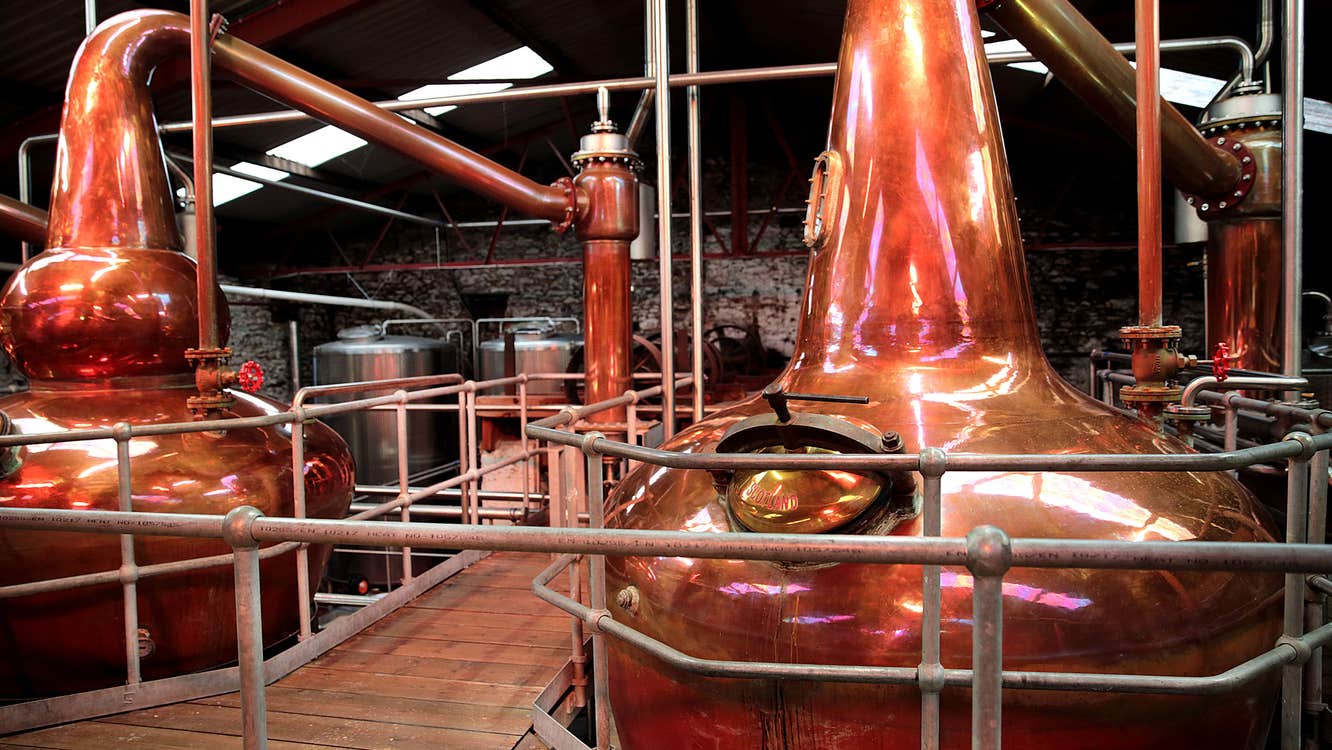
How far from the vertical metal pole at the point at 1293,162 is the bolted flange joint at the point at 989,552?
225 centimetres

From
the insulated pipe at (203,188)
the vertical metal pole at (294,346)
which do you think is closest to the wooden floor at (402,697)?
the insulated pipe at (203,188)

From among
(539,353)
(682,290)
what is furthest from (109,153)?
(682,290)

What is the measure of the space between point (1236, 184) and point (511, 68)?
7693mm

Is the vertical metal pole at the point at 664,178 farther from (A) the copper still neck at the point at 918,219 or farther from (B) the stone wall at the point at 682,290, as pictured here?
(B) the stone wall at the point at 682,290

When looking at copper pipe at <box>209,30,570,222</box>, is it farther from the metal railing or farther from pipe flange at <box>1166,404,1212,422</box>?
pipe flange at <box>1166,404,1212,422</box>

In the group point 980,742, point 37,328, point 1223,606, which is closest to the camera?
point 980,742

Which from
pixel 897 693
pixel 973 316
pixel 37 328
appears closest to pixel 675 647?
pixel 897 693

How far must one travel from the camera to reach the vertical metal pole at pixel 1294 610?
1484 mm

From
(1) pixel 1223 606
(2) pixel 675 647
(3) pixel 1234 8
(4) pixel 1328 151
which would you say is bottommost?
(2) pixel 675 647

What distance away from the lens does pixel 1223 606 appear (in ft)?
5.13

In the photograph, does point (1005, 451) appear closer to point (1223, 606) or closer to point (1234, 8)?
point (1223, 606)

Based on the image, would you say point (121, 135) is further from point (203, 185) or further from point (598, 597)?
point (598, 597)

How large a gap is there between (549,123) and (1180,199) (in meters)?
8.92

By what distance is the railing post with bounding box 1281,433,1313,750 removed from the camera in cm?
149
